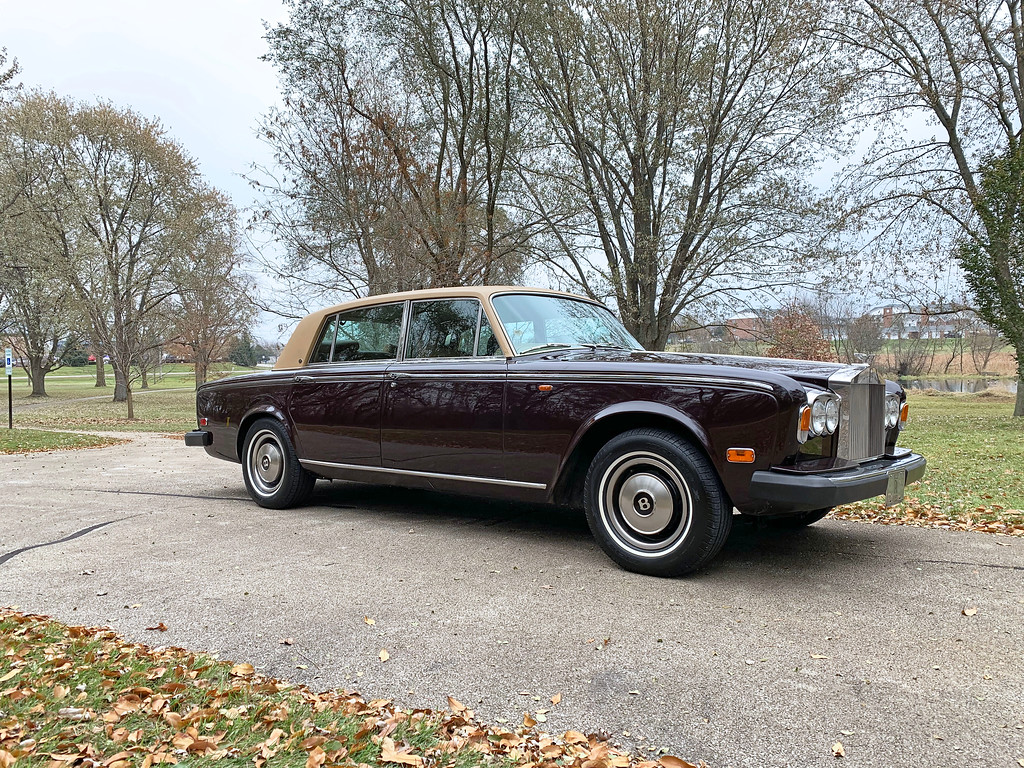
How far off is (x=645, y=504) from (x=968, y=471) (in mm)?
6870

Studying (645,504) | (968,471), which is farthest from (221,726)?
(968,471)

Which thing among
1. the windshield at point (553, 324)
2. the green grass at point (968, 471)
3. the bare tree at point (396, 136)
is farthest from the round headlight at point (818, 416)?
the bare tree at point (396, 136)

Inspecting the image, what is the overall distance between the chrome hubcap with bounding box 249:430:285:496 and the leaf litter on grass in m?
3.21

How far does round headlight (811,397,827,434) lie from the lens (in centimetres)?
372

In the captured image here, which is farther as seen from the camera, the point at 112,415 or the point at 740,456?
the point at 112,415

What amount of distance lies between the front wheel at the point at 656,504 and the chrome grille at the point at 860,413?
807mm

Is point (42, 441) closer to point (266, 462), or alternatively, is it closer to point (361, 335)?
point (266, 462)

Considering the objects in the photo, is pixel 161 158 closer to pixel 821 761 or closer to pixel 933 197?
pixel 933 197

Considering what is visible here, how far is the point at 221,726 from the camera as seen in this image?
2434 mm

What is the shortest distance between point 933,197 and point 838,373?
18926 millimetres

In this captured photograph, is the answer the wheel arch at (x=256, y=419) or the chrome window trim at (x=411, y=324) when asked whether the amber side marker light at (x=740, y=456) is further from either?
the wheel arch at (x=256, y=419)

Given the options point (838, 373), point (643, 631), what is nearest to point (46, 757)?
point (643, 631)

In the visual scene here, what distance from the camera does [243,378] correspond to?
253 inches

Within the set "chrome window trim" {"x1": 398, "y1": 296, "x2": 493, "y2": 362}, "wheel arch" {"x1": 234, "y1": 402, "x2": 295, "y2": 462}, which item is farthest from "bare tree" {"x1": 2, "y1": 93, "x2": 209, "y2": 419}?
"chrome window trim" {"x1": 398, "y1": 296, "x2": 493, "y2": 362}
